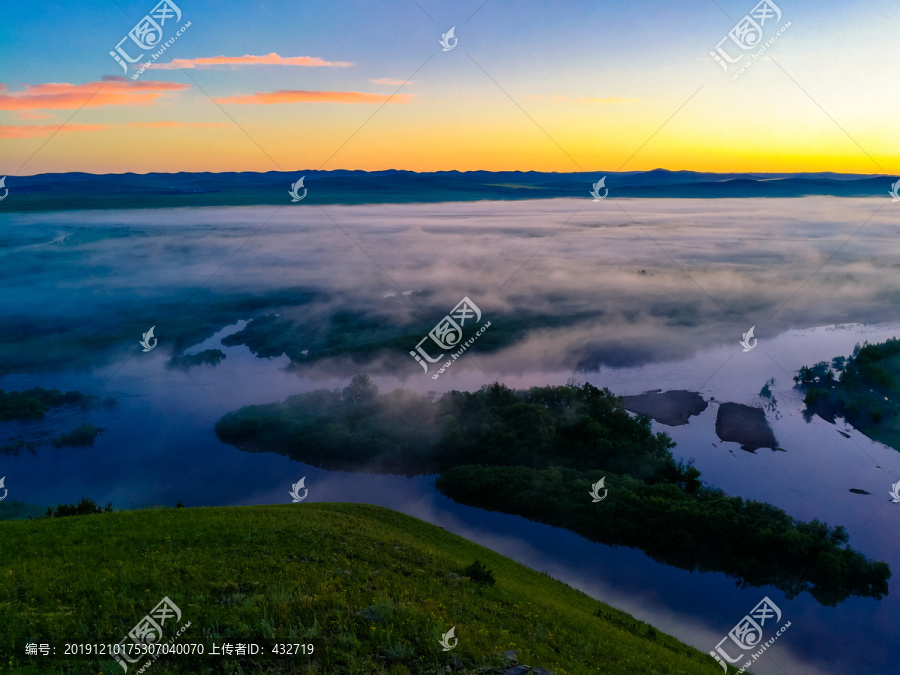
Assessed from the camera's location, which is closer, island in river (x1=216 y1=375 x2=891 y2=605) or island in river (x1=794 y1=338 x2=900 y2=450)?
island in river (x1=216 y1=375 x2=891 y2=605)

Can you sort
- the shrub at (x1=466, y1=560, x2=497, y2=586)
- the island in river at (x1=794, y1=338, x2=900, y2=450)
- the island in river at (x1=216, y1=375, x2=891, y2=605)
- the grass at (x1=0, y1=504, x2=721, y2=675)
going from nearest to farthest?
the grass at (x1=0, y1=504, x2=721, y2=675) < the shrub at (x1=466, y1=560, x2=497, y2=586) < the island in river at (x1=216, y1=375, x2=891, y2=605) < the island in river at (x1=794, y1=338, x2=900, y2=450)

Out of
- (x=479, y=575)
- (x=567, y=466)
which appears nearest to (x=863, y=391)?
(x=567, y=466)

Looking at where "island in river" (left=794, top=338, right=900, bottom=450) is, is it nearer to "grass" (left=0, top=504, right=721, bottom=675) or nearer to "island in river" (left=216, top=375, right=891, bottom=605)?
"island in river" (left=216, top=375, right=891, bottom=605)

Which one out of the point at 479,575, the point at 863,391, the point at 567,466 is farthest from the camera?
the point at 863,391

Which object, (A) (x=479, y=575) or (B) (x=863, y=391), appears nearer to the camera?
(A) (x=479, y=575)

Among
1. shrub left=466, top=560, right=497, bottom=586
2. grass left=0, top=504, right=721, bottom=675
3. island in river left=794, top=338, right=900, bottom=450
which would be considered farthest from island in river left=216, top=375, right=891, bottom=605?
shrub left=466, top=560, right=497, bottom=586

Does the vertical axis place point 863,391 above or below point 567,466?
above

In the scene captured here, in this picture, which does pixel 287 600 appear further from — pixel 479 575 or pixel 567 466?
pixel 567 466

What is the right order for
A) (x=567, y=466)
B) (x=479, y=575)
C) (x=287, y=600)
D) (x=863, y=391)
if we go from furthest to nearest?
(x=863, y=391), (x=567, y=466), (x=479, y=575), (x=287, y=600)

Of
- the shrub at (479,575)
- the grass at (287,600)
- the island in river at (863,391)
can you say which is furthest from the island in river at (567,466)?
the shrub at (479,575)
